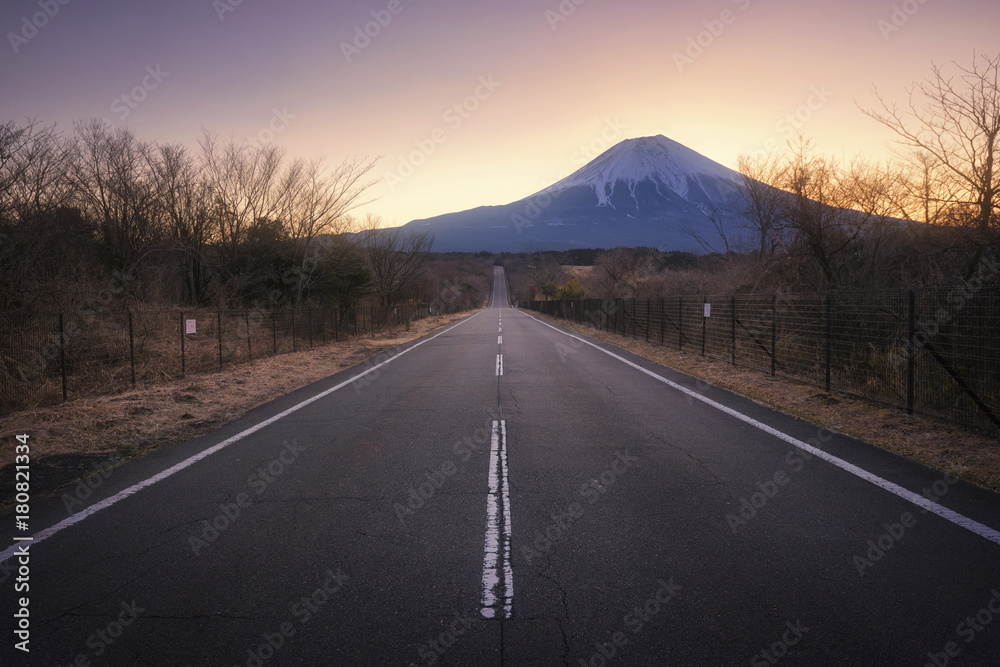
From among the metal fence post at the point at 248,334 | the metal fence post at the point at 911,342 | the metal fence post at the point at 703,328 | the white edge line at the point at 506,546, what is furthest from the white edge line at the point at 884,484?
the metal fence post at the point at 248,334

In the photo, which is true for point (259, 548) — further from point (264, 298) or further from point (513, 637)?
point (264, 298)

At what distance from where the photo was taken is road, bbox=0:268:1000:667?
269 centimetres

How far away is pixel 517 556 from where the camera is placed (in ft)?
11.8

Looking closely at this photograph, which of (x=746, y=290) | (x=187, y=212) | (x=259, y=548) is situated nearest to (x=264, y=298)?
(x=187, y=212)

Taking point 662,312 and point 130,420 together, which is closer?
point 130,420

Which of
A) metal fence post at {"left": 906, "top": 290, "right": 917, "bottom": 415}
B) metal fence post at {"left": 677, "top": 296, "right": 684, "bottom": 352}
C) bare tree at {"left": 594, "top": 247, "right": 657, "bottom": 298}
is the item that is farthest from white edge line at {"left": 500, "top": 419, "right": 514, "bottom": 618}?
bare tree at {"left": 594, "top": 247, "right": 657, "bottom": 298}

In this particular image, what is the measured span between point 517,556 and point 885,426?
6.01m

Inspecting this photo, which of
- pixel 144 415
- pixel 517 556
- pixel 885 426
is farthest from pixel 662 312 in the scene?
pixel 517 556

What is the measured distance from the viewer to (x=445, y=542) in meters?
3.80

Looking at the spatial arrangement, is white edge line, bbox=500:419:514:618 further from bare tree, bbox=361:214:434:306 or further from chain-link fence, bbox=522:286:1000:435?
bare tree, bbox=361:214:434:306

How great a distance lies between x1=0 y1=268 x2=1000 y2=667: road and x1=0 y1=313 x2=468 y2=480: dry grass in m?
0.90

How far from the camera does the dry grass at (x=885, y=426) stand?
539cm

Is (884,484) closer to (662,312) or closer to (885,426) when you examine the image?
(885,426)

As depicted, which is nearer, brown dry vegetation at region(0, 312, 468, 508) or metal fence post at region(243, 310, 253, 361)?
brown dry vegetation at region(0, 312, 468, 508)
